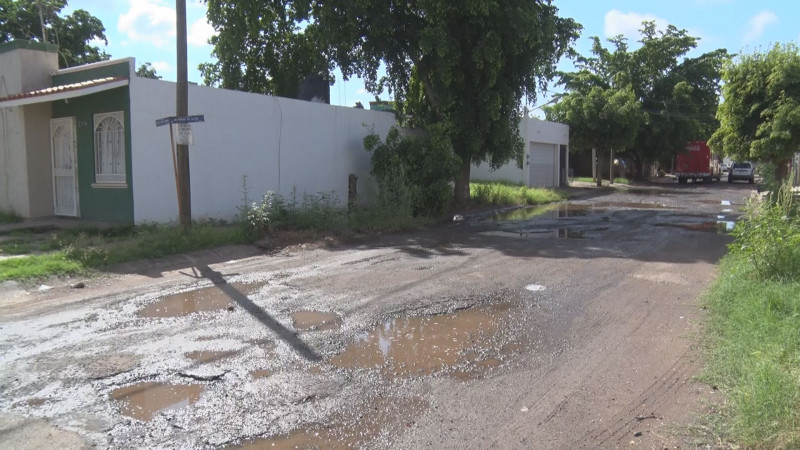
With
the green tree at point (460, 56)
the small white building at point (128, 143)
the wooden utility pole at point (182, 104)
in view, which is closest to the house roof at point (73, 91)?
the small white building at point (128, 143)

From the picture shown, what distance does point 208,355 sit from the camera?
5.55m

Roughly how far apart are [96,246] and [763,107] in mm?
15405

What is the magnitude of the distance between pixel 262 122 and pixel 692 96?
3988 centimetres

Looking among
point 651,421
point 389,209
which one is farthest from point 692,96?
point 651,421

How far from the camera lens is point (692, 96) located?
44.6 meters

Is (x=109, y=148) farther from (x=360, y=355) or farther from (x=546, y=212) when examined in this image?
(x=546, y=212)

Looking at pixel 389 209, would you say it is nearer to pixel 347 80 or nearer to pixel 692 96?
pixel 347 80

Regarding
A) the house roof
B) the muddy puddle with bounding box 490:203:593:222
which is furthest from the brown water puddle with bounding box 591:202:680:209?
the house roof

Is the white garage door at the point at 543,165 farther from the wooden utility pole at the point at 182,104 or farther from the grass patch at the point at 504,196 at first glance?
the wooden utility pole at the point at 182,104

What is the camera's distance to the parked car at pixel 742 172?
4489cm

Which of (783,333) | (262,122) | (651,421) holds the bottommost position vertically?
(651,421)

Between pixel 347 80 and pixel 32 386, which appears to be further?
pixel 347 80

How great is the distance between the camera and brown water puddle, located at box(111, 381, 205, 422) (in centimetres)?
439

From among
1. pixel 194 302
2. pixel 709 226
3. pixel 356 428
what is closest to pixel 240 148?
pixel 194 302
